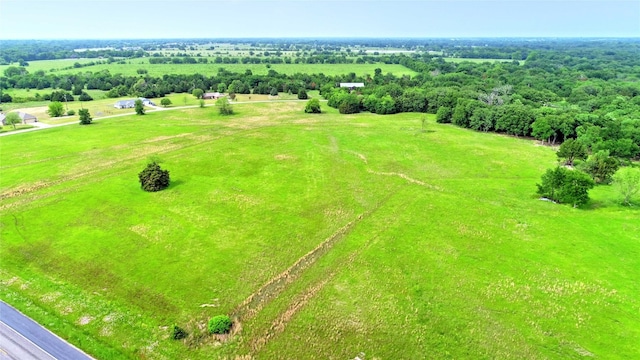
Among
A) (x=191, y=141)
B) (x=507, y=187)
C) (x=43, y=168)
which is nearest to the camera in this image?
(x=507, y=187)

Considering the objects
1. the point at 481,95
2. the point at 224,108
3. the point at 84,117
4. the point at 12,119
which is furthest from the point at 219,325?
the point at 481,95

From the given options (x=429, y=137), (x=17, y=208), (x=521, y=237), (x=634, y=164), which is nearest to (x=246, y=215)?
(x=17, y=208)

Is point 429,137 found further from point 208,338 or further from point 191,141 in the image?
point 208,338

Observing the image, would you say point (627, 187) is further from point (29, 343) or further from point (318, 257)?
point (29, 343)

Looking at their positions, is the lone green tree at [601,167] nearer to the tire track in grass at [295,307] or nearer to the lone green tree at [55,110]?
the tire track in grass at [295,307]

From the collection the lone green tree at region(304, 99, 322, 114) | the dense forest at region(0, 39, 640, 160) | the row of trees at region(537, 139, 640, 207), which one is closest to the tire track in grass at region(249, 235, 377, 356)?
the row of trees at region(537, 139, 640, 207)
